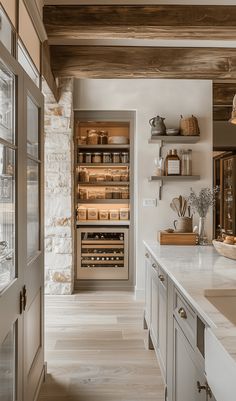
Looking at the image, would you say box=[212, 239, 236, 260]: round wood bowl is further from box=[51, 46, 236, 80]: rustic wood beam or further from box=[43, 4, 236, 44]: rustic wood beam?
box=[51, 46, 236, 80]: rustic wood beam

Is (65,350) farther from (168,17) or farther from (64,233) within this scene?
(168,17)

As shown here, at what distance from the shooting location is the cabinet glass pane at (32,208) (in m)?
2.47

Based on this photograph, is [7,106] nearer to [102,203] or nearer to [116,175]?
[102,203]

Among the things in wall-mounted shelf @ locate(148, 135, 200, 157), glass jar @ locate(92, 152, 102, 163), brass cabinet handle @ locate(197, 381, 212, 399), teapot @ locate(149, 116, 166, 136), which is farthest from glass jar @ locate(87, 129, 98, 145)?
brass cabinet handle @ locate(197, 381, 212, 399)

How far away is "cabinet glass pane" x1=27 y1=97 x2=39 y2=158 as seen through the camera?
2512mm

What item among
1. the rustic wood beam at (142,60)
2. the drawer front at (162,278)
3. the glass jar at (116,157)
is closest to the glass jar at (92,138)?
the glass jar at (116,157)

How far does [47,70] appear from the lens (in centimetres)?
410

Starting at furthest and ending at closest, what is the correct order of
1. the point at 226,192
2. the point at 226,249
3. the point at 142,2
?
the point at 226,192 < the point at 142,2 < the point at 226,249

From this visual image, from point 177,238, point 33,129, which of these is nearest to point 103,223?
point 177,238

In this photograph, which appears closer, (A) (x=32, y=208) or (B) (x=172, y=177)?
(A) (x=32, y=208)

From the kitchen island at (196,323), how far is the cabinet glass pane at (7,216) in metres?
0.87

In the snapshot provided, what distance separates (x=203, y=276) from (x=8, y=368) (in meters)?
1.12

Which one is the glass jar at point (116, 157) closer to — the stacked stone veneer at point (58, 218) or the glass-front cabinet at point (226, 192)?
the stacked stone veneer at point (58, 218)

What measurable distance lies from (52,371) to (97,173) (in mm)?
3425
